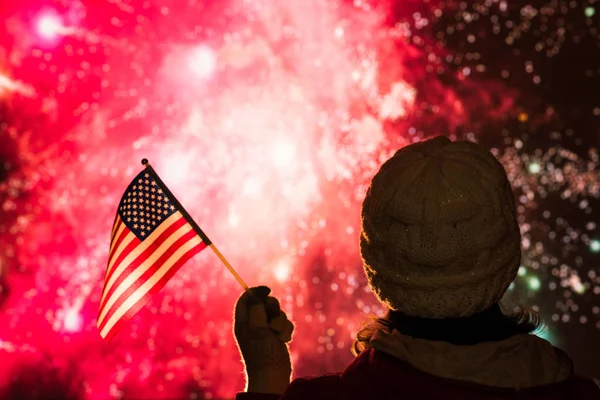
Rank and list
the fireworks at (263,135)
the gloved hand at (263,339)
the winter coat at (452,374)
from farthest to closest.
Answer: the fireworks at (263,135) < the gloved hand at (263,339) < the winter coat at (452,374)

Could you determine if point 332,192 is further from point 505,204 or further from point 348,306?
point 505,204

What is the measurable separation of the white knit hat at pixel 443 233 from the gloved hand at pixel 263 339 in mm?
677

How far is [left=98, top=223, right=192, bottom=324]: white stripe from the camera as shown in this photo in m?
3.33

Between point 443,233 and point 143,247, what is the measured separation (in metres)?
1.99

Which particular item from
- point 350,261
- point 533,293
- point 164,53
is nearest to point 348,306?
point 350,261

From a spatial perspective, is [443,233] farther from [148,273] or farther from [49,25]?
[49,25]

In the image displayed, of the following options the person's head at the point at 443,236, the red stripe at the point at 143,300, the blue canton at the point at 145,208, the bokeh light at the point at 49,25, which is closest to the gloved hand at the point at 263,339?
the person's head at the point at 443,236

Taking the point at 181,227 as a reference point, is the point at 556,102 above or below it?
above

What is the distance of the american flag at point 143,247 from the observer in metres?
3.32

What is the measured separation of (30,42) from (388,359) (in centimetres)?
815

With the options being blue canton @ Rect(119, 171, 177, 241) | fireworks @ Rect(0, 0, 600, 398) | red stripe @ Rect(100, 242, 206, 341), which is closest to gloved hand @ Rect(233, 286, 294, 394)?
red stripe @ Rect(100, 242, 206, 341)

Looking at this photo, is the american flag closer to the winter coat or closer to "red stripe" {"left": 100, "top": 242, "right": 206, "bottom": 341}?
"red stripe" {"left": 100, "top": 242, "right": 206, "bottom": 341}

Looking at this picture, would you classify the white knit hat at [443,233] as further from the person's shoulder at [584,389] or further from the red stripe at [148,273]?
the red stripe at [148,273]

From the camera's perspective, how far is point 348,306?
914 centimetres
